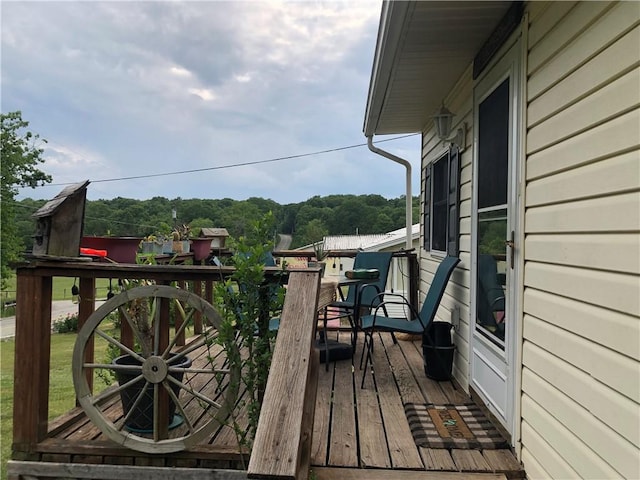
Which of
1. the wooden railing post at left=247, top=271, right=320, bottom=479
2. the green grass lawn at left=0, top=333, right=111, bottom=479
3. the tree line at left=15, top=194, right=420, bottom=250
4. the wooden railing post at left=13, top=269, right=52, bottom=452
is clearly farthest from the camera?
the tree line at left=15, top=194, right=420, bottom=250

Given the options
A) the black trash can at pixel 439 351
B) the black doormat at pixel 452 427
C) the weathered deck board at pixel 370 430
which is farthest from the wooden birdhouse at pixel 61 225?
the black trash can at pixel 439 351

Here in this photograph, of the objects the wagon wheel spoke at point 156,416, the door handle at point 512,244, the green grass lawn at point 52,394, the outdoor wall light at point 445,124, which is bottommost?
the green grass lawn at point 52,394

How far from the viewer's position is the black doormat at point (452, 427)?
6.98 ft

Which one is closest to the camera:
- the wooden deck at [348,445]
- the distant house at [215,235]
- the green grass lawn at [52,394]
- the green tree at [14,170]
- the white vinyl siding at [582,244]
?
the white vinyl siding at [582,244]

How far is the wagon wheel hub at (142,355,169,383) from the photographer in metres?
2.07

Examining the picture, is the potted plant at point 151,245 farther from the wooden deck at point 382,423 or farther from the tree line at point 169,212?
the wooden deck at point 382,423

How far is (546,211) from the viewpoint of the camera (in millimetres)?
1800

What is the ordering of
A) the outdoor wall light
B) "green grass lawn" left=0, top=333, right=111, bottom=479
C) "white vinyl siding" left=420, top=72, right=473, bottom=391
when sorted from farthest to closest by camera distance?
"green grass lawn" left=0, top=333, right=111, bottom=479 < the outdoor wall light < "white vinyl siding" left=420, top=72, right=473, bottom=391

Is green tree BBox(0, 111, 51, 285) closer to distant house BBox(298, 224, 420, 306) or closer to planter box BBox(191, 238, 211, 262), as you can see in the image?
distant house BBox(298, 224, 420, 306)

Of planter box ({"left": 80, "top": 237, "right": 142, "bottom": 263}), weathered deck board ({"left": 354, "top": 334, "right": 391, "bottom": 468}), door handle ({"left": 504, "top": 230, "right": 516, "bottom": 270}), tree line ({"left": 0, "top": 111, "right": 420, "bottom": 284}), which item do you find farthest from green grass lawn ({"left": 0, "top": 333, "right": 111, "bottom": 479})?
door handle ({"left": 504, "top": 230, "right": 516, "bottom": 270})

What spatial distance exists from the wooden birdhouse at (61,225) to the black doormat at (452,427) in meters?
2.08

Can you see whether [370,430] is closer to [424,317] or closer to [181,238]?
[424,317]

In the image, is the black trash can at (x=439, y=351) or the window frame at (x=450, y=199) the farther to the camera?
the window frame at (x=450, y=199)

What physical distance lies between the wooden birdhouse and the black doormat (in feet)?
6.83
